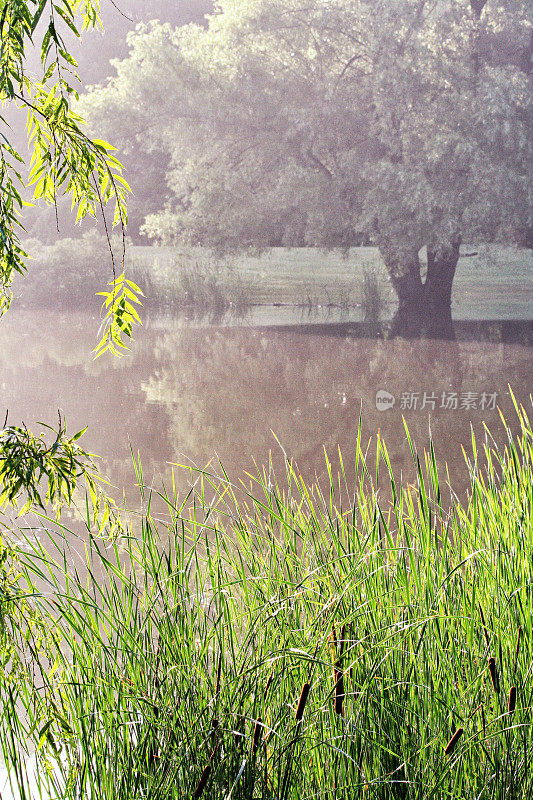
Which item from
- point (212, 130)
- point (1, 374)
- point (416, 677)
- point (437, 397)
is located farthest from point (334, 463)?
point (212, 130)

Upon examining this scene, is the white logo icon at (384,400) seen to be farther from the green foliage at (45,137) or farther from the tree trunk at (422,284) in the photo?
the green foliage at (45,137)

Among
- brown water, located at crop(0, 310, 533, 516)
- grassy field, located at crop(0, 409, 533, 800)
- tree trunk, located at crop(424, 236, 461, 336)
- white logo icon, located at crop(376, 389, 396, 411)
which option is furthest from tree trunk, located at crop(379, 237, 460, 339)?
grassy field, located at crop(0, 409, 533, 800)

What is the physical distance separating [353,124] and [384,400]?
489 cm

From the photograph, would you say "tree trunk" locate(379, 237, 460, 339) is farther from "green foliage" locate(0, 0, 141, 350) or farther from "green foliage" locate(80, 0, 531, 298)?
"green foliage" locate(0, 0, 141, 350)

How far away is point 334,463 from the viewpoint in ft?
14.1

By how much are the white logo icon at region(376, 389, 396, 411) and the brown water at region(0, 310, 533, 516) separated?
0.05 m

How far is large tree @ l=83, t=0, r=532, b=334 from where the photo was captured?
8.63 m

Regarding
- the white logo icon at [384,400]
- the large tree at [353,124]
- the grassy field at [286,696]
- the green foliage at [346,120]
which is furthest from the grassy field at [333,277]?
the grassy field at [286,696]

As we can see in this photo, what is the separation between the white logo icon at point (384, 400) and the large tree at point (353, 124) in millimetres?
3365

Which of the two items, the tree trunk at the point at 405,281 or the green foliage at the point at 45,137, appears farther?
the tree trunk at the point at 405,281

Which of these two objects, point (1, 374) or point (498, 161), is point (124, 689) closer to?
point (1, 374)

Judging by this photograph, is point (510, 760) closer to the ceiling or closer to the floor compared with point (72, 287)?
closer to the floor

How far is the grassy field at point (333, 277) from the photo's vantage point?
10.7m

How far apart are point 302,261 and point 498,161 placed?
11.9ft
